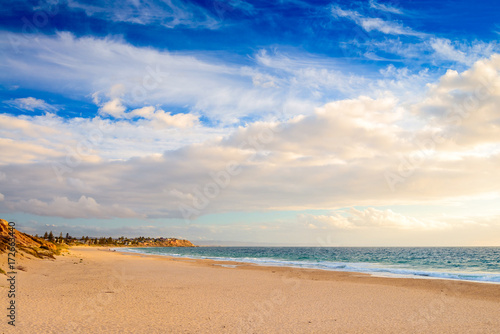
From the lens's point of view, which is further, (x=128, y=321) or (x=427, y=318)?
(x=427, y=318)

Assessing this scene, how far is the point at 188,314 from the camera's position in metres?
14.0

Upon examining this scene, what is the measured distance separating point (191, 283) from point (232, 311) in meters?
10.6

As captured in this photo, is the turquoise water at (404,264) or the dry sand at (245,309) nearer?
the dry sand at (245,309)

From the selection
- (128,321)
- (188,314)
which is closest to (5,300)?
(128,321)

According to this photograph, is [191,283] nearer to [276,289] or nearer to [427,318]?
[276,289]

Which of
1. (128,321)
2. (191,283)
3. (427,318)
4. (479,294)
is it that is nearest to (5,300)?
(128,321)

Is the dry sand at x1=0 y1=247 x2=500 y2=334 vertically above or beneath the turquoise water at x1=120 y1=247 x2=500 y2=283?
above

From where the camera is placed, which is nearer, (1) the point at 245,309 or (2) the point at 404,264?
(1) the point at 245,309

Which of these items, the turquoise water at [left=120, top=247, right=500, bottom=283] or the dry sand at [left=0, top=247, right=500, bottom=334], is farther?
the turquoise water at [left=120, top=247, right=500, bottom=283]

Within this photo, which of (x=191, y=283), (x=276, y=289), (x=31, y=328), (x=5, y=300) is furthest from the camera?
(x=191, y=283)

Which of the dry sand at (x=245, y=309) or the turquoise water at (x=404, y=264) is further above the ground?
the dry sand at (x=245, y=309)

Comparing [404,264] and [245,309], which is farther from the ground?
[245,309]

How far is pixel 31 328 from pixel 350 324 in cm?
1130

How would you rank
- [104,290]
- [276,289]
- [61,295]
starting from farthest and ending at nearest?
[276,289], [104,290], [61,295]
